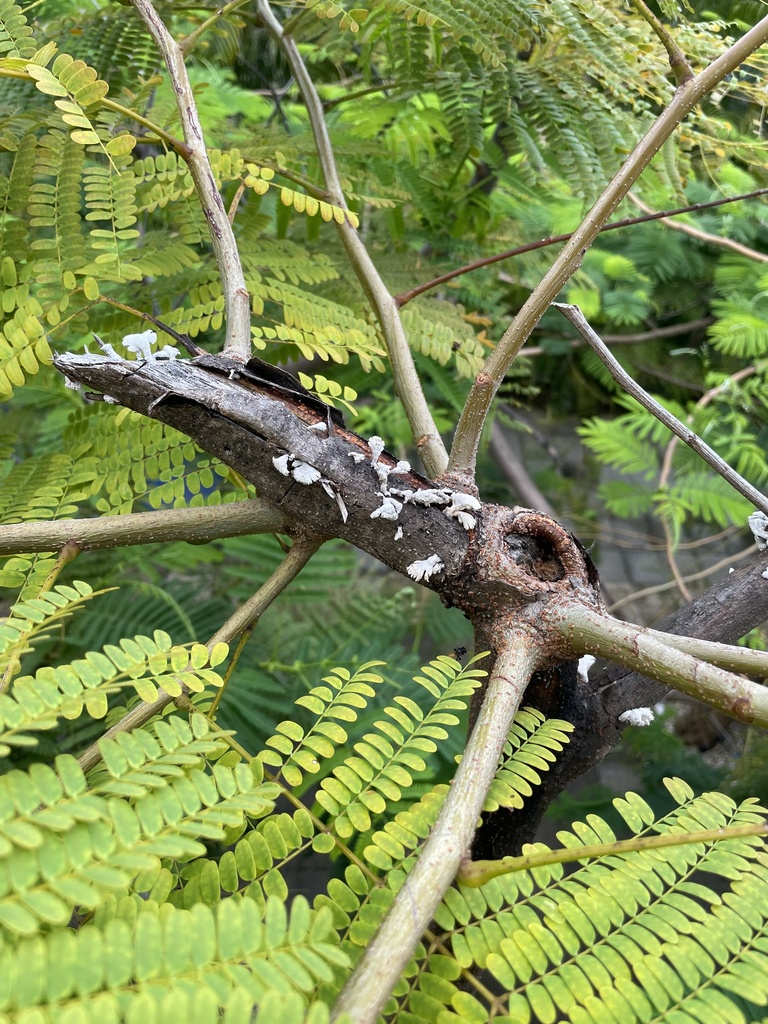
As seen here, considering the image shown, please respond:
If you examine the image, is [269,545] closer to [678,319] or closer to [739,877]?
[739,877]

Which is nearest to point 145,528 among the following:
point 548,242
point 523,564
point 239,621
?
point 239,621

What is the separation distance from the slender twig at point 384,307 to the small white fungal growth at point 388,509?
154mm

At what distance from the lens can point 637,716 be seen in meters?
0.79

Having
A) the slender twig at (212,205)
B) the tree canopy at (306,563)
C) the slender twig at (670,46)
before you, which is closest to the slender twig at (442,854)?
the tree canopy at (306,563)

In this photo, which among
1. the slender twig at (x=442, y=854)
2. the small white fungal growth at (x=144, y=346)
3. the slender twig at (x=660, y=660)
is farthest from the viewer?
the small white fungal growth at (x=144, y=346)

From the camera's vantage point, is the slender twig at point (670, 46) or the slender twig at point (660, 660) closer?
the slender twig at point (660, 660)

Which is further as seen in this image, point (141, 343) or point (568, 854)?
point (141, 343)

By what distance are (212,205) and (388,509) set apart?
0.44 metres

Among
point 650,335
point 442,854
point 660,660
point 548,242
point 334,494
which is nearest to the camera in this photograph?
point 442,854

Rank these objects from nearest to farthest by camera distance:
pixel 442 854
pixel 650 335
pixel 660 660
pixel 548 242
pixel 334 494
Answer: pixel 442 854, pixel 660 660, pixel 334 494, pixel 548 242, pixel 650 335

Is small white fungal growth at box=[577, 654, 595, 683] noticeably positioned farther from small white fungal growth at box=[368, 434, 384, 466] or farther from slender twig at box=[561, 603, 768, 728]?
small white fungal growth at box=[368, 434, 384, 466]

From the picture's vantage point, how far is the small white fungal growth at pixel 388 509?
2.38 feet

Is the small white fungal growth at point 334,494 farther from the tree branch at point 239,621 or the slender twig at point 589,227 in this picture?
the slender twig at point 589,227

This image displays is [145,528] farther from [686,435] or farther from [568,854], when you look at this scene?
[686,435]
